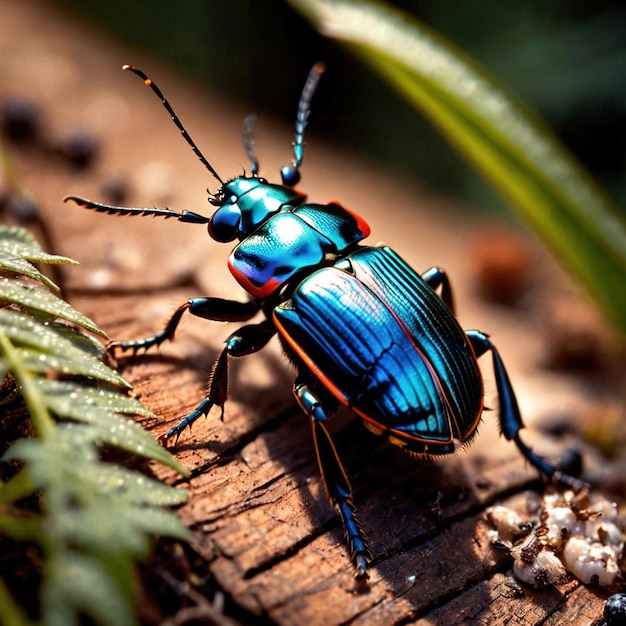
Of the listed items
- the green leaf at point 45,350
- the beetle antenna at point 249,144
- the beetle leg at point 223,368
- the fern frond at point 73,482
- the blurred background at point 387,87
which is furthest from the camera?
the blurred background at point 387,87

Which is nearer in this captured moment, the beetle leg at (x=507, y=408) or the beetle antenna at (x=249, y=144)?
the beetle leg at (x=507, y=408)

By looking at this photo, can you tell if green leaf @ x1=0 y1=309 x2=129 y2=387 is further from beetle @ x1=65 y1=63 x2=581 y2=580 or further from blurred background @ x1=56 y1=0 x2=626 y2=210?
blurred background @ x1=56 y1=0 x2=626 y2=210

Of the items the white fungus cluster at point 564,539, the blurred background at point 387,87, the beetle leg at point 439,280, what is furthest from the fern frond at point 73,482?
the blurred background at point 387,87

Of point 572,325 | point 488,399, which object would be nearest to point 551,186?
point 572,325

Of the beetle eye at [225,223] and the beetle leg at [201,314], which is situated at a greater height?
the beetle eye at [225,223]

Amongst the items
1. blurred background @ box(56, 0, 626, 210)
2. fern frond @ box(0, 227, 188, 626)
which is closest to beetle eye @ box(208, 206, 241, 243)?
fern frond @ box(0, 227, 188, 626)

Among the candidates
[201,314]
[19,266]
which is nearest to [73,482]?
[19,266]

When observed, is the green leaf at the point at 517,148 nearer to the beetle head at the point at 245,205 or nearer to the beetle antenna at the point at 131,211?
the beetle head at the point at 245,205

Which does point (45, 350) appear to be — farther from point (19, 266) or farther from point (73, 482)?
point (73, 482)
